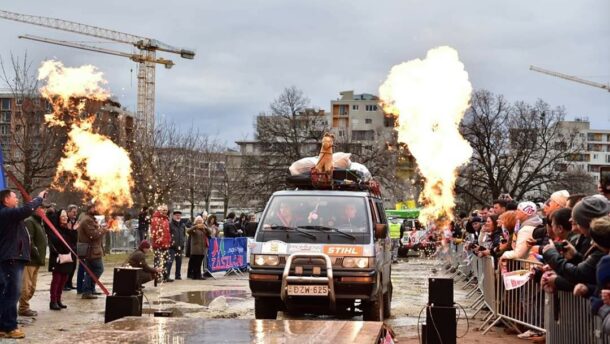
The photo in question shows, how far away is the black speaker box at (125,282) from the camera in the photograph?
24.7 ft

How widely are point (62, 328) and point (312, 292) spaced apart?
4.02 m

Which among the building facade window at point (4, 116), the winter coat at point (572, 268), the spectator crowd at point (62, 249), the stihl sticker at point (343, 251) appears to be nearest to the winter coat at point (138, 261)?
the spectator crowd at point (62, 249)

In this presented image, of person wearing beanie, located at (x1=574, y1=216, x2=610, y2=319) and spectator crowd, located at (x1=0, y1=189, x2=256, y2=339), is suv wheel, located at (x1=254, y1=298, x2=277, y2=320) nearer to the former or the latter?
spectator crowd, located at (x1=0, y1=189, x2=256, y2=339)

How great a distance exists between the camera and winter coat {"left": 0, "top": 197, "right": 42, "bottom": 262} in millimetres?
9203

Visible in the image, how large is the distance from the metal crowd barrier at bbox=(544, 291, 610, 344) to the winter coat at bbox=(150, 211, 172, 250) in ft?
38.7

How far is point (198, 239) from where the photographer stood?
1942cm

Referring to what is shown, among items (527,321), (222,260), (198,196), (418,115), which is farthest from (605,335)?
(198,196)

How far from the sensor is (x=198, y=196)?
7000cm

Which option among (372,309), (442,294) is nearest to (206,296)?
(372,309)

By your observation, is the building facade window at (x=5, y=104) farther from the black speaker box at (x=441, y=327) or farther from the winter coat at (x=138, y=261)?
→ the black speaker box at (x=441, y=327)

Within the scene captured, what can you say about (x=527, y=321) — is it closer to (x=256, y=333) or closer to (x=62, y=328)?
(x=256, y=333)

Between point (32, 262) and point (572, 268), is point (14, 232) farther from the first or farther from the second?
point (572, 268)

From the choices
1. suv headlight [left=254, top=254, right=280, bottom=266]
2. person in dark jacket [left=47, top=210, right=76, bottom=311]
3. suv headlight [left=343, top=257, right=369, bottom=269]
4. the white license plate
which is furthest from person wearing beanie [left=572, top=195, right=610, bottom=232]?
person in dark jacket [left=47, top=210, right=76, bottom=311]

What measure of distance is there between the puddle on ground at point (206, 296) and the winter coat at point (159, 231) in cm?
192
